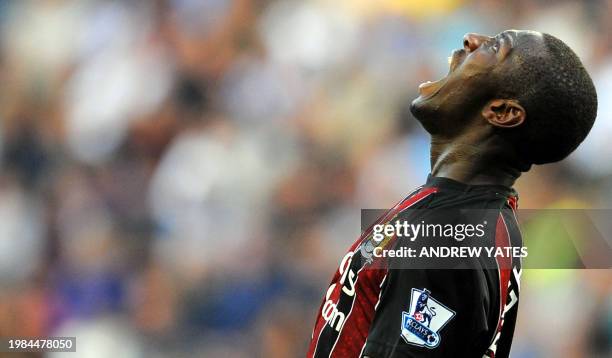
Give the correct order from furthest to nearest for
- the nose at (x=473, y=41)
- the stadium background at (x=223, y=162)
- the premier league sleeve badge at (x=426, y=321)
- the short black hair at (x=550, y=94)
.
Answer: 1. the stadium background at (x=223, y=162)
2. the nose at (x=473, y=41)
3. the short black hair at (x=550, y=94)
4. the premier league sleeve badge at (x=426, y=321)

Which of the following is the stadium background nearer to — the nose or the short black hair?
the nose

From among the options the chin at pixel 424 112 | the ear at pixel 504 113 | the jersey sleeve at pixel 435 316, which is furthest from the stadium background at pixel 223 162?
the jersey sleeve at pixel 435 316

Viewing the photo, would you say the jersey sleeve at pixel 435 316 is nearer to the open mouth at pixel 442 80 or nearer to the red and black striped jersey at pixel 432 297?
the red and black striped jersey at pixel 432 297

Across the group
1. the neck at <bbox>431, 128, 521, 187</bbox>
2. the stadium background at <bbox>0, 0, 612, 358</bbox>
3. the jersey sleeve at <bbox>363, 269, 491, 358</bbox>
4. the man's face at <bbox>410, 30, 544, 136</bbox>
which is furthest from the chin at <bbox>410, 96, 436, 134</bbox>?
the stadium background at <bbox>0, 0, 612, 358</bbox>

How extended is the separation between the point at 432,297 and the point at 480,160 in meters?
0.49

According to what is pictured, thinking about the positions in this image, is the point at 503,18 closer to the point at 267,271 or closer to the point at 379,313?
the point at 267,271

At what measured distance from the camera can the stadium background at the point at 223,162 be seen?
543 cm

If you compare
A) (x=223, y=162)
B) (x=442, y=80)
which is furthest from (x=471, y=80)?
(x=223, y=162)

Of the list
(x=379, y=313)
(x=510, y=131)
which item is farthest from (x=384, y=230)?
(x=510, y=131)

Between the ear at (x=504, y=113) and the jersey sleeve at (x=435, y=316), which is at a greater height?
the ear at (x=504, y=113)

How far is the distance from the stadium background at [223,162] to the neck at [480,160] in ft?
9.78

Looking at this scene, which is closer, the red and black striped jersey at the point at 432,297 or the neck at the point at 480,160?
the red and black striped jersey at the point at 432,297

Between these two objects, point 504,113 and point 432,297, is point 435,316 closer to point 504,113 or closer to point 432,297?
point 432,297

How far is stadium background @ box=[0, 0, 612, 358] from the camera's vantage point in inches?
214
